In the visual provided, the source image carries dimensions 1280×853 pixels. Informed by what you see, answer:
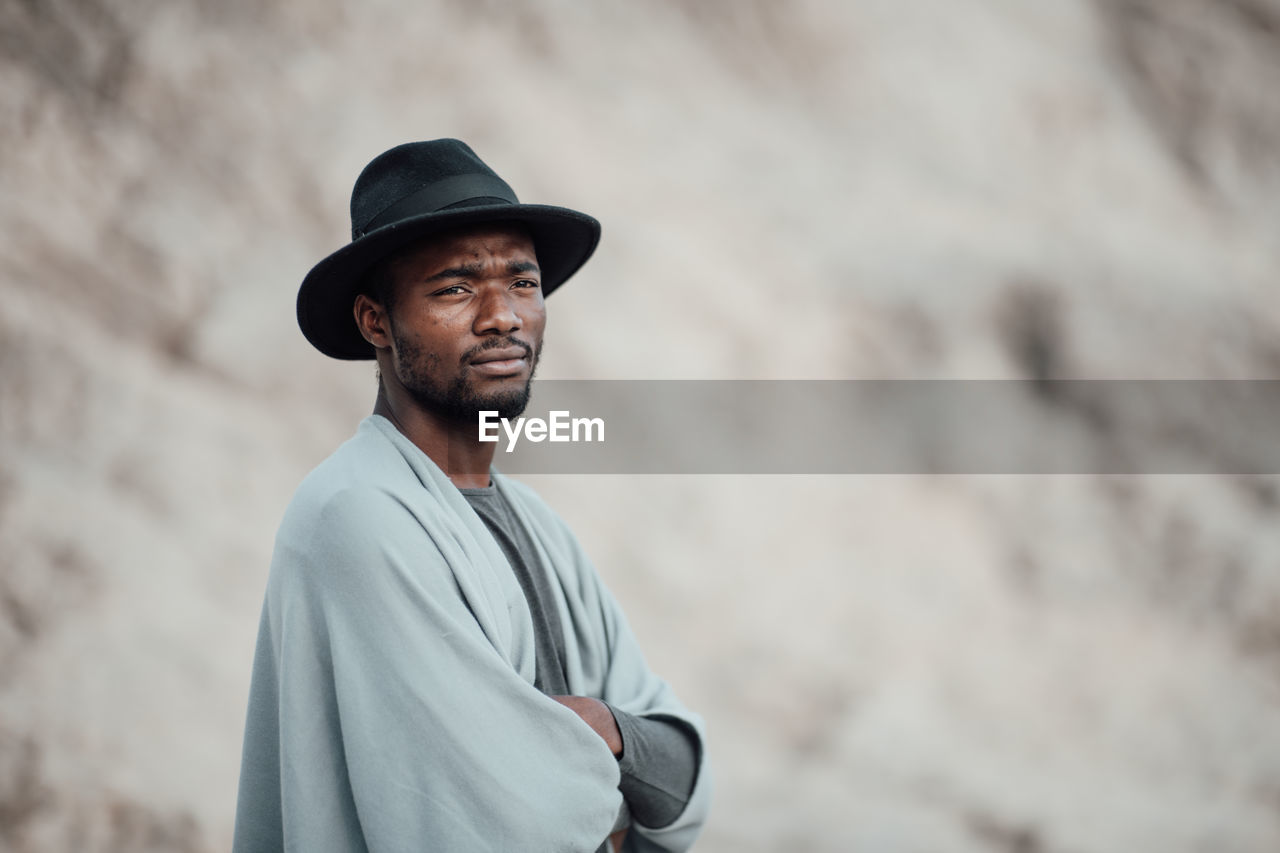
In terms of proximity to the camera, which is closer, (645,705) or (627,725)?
(627,725)

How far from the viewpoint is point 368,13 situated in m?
4.64

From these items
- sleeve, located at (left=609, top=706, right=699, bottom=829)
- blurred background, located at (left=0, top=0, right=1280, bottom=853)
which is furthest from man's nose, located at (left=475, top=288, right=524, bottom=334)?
blurred background, located at (left=0, top=0, right=1280, bottom=853)

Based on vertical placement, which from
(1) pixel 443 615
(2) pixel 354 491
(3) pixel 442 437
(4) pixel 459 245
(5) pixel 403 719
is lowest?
(5) pixel 403 719

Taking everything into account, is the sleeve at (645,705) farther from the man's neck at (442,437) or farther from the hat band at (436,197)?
the hat band at (436,197)

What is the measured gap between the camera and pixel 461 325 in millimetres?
1578

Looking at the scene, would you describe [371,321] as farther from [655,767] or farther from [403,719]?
[655,767]

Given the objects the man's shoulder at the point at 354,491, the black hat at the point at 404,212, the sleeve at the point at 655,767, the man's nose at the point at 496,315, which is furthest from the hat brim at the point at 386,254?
the sleeve at the point at 655,767

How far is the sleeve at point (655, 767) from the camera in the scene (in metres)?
1.59

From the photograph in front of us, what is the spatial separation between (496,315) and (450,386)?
125 mm

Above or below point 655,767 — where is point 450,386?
above

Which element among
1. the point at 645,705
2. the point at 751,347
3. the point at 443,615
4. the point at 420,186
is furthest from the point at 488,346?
the point at 751,347

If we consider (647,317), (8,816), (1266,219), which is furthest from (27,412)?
(1266,219)

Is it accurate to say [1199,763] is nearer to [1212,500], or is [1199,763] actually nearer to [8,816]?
[1212,500]

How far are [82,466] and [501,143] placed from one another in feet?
7.01
